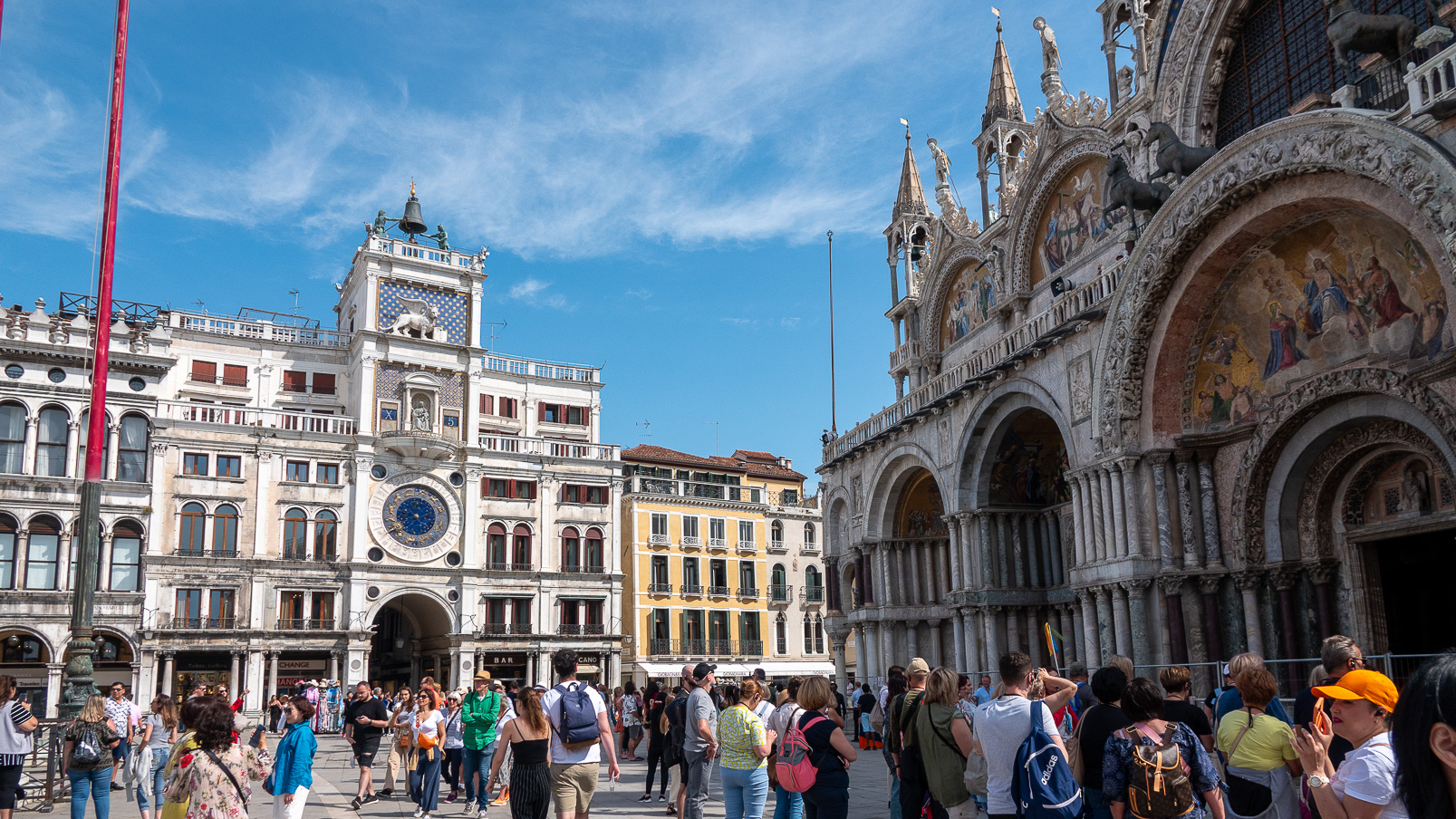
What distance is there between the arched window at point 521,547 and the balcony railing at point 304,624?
7.86 metres

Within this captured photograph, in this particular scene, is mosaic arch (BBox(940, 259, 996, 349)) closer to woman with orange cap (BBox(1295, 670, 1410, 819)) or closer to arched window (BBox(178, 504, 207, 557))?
woman with orange cap (BBox(1295, 670, 1410, 819))

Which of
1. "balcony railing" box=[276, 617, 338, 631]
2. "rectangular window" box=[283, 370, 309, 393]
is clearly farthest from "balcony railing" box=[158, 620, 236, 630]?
"rectangular window" box=[283, 370, 309, 393]

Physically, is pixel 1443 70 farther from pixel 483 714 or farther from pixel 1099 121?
pixel 483 714

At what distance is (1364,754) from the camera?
3.85m

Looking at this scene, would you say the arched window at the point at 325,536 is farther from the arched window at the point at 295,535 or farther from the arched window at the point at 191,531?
the arched window at the point at 191,531

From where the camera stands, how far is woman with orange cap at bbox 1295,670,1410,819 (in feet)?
12.5

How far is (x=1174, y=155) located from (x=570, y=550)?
34.9 metres

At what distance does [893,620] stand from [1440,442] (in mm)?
15766

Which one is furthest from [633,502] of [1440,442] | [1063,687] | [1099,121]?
[1063,687]

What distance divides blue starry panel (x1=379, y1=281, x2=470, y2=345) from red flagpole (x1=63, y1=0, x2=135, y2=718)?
94.9ft

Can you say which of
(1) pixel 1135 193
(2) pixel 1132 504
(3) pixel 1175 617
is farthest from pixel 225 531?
(1) pixel 1135 193

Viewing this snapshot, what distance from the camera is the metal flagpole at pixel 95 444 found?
1452cm

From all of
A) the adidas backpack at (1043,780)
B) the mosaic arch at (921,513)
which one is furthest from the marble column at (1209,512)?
the adidas backpack at (1043,780)

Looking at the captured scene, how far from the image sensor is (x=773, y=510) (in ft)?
188
